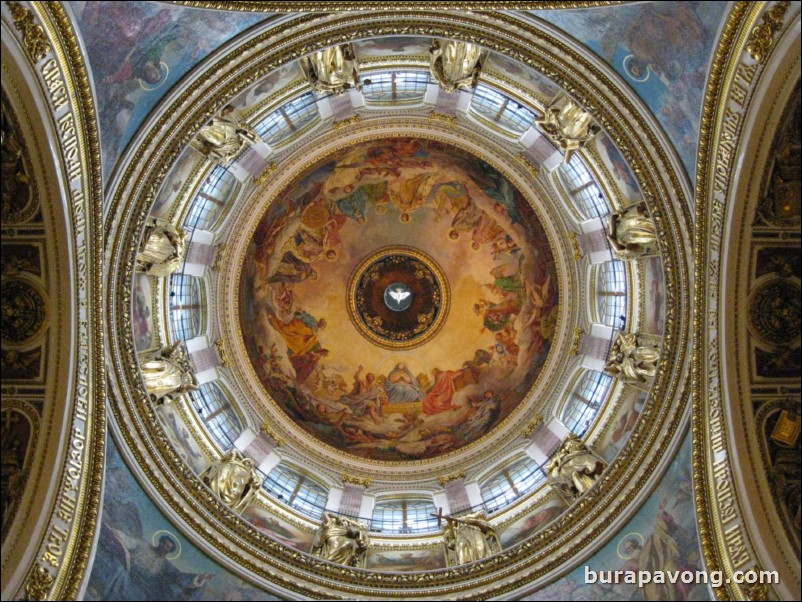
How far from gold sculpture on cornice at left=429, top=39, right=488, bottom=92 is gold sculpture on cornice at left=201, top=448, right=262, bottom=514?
509 inches

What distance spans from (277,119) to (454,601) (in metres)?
15.0

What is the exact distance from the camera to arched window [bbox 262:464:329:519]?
913 inches

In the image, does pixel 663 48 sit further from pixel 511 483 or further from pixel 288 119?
pixel 511 483

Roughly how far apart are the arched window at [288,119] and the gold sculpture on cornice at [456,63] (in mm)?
4177

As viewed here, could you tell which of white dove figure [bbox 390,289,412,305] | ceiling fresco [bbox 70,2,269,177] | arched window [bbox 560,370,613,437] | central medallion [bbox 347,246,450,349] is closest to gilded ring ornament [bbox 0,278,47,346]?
ceiling fresco [bbox 70,2,269,177]

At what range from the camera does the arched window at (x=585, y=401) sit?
2267 centimetres

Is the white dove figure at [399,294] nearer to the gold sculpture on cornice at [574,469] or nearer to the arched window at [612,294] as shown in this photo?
the arched window at [612,294]

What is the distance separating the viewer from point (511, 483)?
78.2 ft

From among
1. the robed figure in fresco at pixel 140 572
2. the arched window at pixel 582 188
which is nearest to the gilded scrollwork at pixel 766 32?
the arched window at pixel 582 188

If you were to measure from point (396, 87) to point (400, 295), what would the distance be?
32.0ft

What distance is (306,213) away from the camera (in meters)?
27.6

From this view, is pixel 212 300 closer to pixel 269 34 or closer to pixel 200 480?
pixel 200 480

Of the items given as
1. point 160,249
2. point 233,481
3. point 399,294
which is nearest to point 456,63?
point 160,249

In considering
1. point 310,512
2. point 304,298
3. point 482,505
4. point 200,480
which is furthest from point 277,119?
point 482,505
